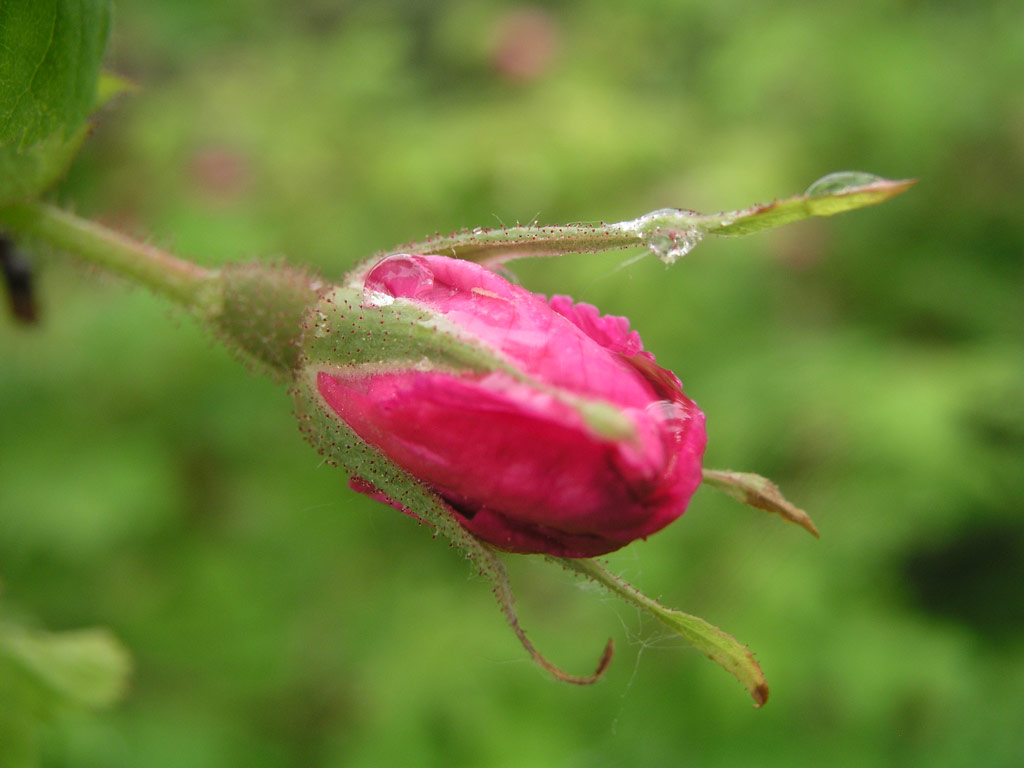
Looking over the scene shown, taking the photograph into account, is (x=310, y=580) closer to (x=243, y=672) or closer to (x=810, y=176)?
(x=243, y=672)

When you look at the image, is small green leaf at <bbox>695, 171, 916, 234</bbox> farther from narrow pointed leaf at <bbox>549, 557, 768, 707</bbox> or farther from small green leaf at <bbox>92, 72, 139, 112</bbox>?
small green leaf at <bbox>92, 72, 139, 112</bbox>

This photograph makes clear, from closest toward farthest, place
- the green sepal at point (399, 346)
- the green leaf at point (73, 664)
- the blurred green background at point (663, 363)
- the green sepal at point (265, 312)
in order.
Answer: the green sepal at point (399, 346) → the green sepal at point (265, 312) → the green leaf at point (73, 664) → the blurred green background at point (663, 363)

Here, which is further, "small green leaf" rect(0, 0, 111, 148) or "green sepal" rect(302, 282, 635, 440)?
"small green leaf" rect(0, 0, 111, 148)

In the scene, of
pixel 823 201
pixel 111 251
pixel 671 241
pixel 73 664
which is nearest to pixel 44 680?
pixel 73 664

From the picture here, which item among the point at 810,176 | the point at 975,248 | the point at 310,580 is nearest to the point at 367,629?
the point at 310,580

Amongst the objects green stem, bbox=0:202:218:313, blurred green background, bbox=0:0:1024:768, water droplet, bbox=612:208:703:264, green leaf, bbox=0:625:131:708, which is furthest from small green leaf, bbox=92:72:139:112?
blurred green background, bbox=0:0:1024:768

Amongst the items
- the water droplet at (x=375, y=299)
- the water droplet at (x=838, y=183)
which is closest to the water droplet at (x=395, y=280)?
the water droplet at (x=375, y=299)

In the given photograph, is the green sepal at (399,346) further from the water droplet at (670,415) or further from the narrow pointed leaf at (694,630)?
the narrow pointed leaf at (694,630)
